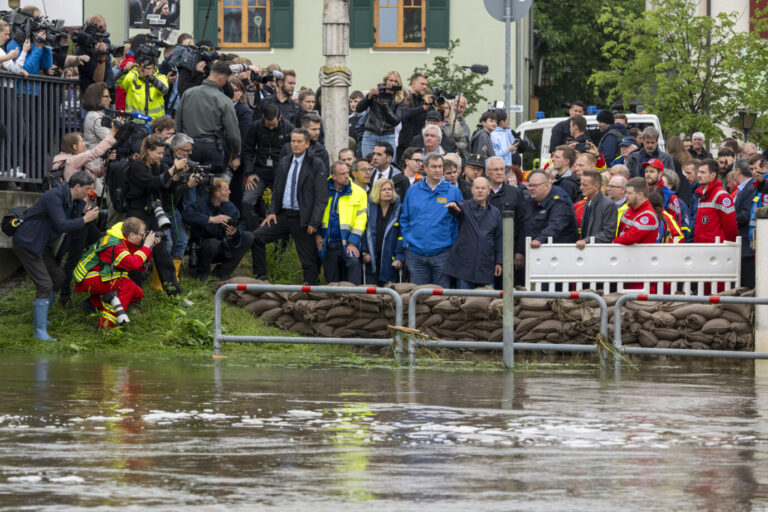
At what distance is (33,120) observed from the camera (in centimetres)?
1844

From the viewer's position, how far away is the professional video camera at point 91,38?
1847cm

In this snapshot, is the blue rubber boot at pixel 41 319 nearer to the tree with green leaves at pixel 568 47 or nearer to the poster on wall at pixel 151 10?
the poster on wall at pixel 151 10

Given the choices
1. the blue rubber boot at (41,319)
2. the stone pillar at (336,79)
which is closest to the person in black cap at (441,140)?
the stone pillar at (336,79)

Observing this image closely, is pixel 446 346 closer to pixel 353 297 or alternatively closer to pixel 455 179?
pixel 353 297

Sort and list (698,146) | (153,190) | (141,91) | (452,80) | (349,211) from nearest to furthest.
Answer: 1. (153,190)
2. (349,211)
3. (141,91)
4. (698,146)
5. (452,80)

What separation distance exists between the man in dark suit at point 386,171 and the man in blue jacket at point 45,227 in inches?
131

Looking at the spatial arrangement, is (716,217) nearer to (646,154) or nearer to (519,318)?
(646,154)

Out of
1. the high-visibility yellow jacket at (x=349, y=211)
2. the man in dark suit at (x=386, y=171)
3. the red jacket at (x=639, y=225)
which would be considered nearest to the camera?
the red jacket at (x=639, y=225)

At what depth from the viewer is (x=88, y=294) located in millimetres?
17766

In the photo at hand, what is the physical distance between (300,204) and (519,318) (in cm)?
293

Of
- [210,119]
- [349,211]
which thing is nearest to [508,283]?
[349,211]

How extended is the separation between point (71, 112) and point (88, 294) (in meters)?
2.45

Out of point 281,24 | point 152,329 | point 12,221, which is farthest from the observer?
point 281,24

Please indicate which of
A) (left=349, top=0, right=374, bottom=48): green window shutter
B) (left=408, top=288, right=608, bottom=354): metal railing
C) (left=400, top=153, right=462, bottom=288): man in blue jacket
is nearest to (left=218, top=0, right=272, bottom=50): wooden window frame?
(left=349, top=0, right=374, bottom=48): green window shutter
